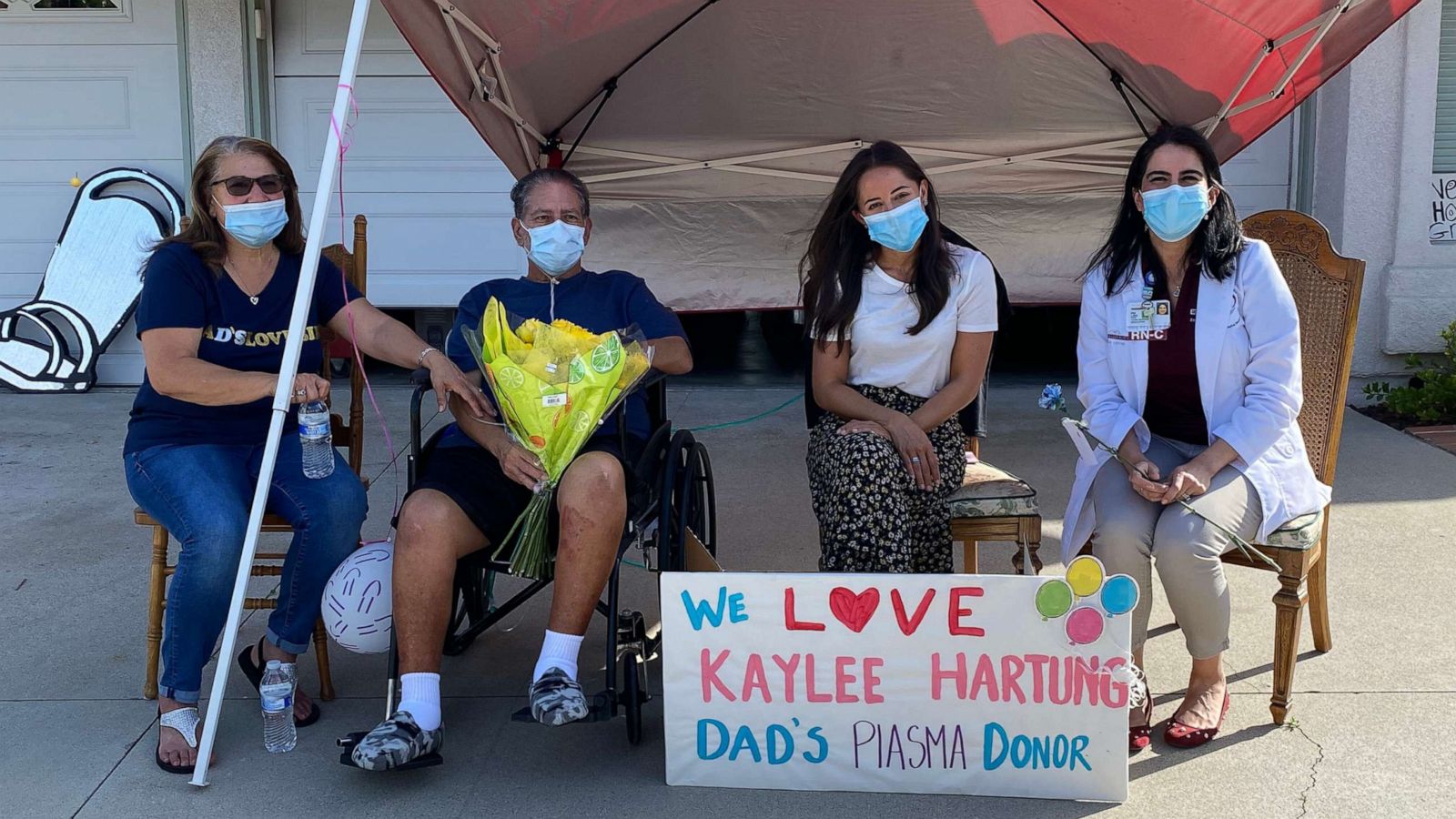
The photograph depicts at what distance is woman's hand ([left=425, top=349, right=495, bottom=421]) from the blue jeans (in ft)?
1.13

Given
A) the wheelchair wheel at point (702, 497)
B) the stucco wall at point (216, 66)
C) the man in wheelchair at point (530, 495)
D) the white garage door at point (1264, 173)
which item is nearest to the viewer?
the man in wheelchair at point (530, 495)

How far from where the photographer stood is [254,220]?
3.19 meters

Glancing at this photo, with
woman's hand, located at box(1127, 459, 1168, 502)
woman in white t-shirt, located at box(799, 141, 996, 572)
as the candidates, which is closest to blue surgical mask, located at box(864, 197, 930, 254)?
woman in white t-shirt, located at box(799, 141, 996, 572)

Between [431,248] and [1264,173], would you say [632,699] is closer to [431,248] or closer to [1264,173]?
[431,248]

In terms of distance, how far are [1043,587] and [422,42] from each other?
6.97 feet

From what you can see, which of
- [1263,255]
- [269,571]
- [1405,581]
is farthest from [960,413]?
[269,571]

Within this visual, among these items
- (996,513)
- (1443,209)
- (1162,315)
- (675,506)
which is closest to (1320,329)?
(1162,315)

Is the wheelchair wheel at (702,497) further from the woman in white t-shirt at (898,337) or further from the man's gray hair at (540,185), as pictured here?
the man's gray hair at (540,185)

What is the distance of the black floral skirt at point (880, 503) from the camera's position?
10.5 feet

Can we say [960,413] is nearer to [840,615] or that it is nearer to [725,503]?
[840,615]

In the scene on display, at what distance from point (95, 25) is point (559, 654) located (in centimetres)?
541

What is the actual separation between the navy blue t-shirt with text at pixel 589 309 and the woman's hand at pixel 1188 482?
1.24 m

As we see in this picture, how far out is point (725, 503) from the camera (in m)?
5.08

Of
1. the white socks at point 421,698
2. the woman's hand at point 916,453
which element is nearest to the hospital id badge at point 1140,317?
the woman's hand at point 916,453
